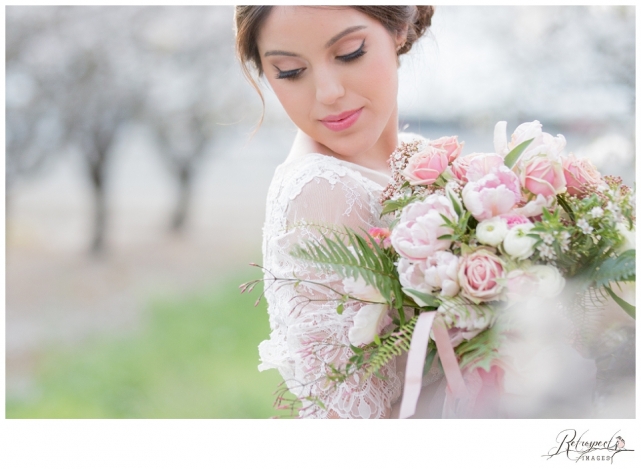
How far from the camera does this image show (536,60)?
267cm

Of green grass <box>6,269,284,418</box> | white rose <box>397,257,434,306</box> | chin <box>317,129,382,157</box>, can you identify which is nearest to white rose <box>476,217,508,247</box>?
white rose <box>397,257,434,306</box>

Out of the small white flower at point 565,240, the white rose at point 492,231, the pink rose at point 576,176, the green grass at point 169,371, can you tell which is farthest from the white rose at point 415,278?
the green grass at point 169,371

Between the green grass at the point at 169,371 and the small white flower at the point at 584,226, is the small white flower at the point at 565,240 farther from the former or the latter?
the green grass at the point at 169,371

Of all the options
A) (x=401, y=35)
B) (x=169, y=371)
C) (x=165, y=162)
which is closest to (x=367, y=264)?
(x=401, y=35)

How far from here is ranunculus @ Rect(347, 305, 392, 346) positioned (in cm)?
98

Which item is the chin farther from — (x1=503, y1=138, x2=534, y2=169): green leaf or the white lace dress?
(x1=503, y1=138, x2=534, y2=169): green leaf

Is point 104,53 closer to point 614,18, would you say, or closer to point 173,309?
point 173,309

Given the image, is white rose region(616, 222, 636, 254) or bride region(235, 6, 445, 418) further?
bride region(235, 6, 445, 418)

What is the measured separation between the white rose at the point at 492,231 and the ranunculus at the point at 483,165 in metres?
0.09

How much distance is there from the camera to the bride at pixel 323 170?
109 centimetres

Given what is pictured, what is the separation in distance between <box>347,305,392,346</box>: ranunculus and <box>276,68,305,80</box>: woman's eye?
21.1 inches

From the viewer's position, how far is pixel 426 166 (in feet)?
3.29

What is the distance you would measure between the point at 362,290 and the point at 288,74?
522 millimetres
